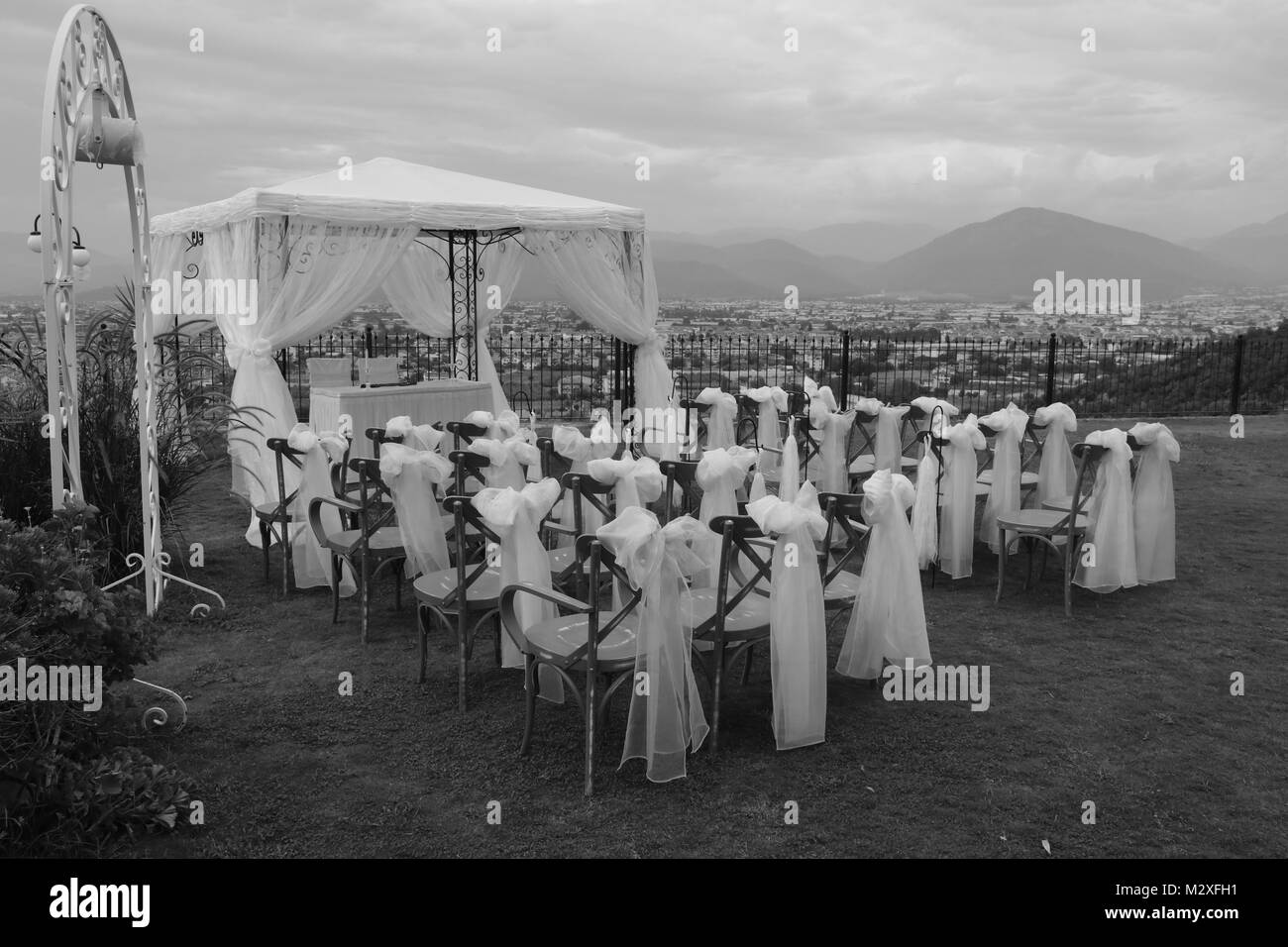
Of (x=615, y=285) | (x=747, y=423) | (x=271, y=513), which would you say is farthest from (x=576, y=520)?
(x=615, y=285)

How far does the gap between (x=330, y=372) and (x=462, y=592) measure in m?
5.59

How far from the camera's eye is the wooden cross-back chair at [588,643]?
3705mm

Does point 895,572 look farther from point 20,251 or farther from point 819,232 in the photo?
point 819,232

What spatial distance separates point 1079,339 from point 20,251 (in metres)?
15.3

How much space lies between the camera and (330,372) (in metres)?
9.40

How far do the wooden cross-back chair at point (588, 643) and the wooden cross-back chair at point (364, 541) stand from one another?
1.52 m

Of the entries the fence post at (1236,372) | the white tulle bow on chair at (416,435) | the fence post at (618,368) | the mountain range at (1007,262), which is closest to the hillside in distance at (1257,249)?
the mountain range at (1007,262)

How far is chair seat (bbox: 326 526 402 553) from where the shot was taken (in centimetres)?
567

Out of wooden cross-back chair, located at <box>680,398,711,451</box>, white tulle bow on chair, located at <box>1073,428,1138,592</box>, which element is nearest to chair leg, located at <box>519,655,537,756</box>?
white tulle bow on chair, located at <box>1073,428,1138,592</box>

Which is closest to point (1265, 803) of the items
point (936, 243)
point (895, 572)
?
point (895, 572)

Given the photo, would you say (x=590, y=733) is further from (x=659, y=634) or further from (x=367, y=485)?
(x=367, y=485)

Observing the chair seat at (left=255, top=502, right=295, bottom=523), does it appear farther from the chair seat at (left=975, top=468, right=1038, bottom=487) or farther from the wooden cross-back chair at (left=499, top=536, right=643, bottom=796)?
the chair seat at (left=975, top=468, right=1038, bottom=487)

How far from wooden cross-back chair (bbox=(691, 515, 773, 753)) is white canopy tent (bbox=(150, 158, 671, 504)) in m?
4.01

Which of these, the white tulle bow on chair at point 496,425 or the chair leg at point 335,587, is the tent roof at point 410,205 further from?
the chair leg at point 335,587
